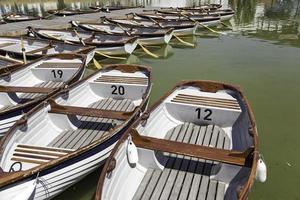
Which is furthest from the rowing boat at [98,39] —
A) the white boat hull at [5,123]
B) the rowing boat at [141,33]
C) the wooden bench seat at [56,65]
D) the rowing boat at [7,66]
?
the white boat hull at [5,123]

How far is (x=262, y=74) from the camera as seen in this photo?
16859 mm

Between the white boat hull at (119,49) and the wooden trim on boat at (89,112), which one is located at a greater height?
the wooden trim on boat at (89,112)

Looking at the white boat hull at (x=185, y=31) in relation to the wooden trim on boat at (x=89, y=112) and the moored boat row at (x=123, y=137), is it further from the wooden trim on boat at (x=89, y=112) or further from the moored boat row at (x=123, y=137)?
the wooden trim on boat at (x=89, y=112)

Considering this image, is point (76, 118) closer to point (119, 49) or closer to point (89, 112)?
point (89, 112)

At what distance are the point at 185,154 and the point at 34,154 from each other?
Answer: 381 centimetres

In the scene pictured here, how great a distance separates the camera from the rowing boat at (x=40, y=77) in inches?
422

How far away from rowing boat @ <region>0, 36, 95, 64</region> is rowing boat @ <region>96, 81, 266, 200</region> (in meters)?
8.49

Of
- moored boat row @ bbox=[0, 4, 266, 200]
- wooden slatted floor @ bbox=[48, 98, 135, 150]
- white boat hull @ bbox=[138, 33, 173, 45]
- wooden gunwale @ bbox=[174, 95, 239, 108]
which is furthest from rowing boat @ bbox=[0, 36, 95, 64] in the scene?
wooden gunwale @ bbox=[174, 95, 239, 108]

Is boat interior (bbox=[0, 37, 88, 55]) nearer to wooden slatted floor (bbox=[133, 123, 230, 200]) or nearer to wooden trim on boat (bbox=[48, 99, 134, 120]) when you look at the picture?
wooden trim on boat (bbox=[48, 99, 134, 120])

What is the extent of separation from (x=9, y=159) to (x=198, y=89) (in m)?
6.22

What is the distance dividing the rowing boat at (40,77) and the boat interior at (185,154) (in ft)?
14.3

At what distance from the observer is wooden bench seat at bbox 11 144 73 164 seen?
7.06 m

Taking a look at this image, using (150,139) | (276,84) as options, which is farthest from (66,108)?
(276,84)

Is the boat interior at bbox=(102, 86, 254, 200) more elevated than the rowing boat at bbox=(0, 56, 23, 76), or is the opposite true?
the rowing boat at bbox=(0, 56, 23, 76)
